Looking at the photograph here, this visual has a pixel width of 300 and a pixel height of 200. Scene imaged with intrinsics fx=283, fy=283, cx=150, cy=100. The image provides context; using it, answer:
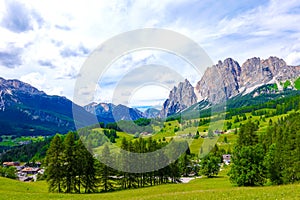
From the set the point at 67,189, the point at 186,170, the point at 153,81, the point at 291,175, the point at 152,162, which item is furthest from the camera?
the point at 186,170

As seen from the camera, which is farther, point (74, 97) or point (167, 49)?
point (167, 49)

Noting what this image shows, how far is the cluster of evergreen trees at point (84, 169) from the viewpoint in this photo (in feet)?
193

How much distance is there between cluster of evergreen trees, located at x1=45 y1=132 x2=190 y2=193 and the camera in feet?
193

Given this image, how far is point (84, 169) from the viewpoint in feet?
202

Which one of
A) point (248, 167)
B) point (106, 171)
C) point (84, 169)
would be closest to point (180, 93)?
point (106, 171)

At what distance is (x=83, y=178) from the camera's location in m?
61.0

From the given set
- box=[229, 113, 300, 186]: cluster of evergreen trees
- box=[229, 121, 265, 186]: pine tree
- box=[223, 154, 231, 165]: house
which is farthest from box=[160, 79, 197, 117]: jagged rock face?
box=[223, 154, 231, 165]: house

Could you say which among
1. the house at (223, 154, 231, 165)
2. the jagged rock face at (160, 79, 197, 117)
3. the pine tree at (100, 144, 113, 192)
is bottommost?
the house at (223, 154, 231, 165)

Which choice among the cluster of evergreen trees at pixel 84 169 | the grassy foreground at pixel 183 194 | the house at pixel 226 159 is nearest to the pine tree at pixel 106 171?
the cluster of evergreen trees at pixel 84 169

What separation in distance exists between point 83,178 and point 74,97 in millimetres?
39518

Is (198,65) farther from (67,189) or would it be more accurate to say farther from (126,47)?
(67,189)

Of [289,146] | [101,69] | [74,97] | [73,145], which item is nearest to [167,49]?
[101,69]

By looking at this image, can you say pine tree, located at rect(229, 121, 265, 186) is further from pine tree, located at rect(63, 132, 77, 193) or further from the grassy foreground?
pine tree, located at rect(63, 132, 77, 193)

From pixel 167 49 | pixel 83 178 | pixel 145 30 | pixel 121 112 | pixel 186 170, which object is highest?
pixel 145 30
